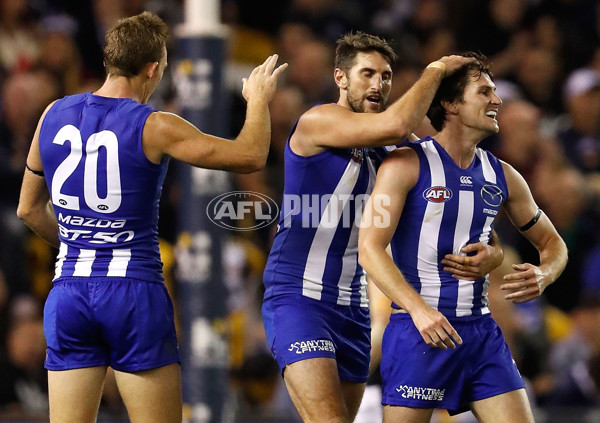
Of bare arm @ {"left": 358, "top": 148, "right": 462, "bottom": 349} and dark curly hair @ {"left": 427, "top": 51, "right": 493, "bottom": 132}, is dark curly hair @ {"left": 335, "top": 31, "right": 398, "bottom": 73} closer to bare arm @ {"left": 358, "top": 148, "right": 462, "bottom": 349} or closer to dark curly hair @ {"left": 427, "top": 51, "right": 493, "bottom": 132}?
dark curly hair @ {"left": 427, "top": 51, "right": 493, "bottom": 132}

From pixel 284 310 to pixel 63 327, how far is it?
1146 millimetres

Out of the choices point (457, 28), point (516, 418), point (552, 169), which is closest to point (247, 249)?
point (552, 169)

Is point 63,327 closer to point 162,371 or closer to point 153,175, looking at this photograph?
point 162,371

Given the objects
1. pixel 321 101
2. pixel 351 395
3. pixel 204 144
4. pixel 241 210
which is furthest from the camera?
pixel 321 101

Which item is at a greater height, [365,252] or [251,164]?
[251,164]

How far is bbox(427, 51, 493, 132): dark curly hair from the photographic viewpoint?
18.2 feet

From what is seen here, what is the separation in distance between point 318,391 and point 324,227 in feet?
2.90

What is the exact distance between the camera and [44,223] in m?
5.49

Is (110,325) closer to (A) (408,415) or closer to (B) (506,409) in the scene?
(A) (408,415)

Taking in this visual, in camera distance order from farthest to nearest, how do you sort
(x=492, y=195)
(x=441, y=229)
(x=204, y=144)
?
(x=492, y=195), (x=441, y=229), (x=204, y=144)

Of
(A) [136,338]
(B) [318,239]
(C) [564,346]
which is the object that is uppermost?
(B) [318,239]

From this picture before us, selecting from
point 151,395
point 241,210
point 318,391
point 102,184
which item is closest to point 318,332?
point 318,391

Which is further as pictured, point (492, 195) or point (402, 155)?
point (492, 195)

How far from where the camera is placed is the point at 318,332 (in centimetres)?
538
